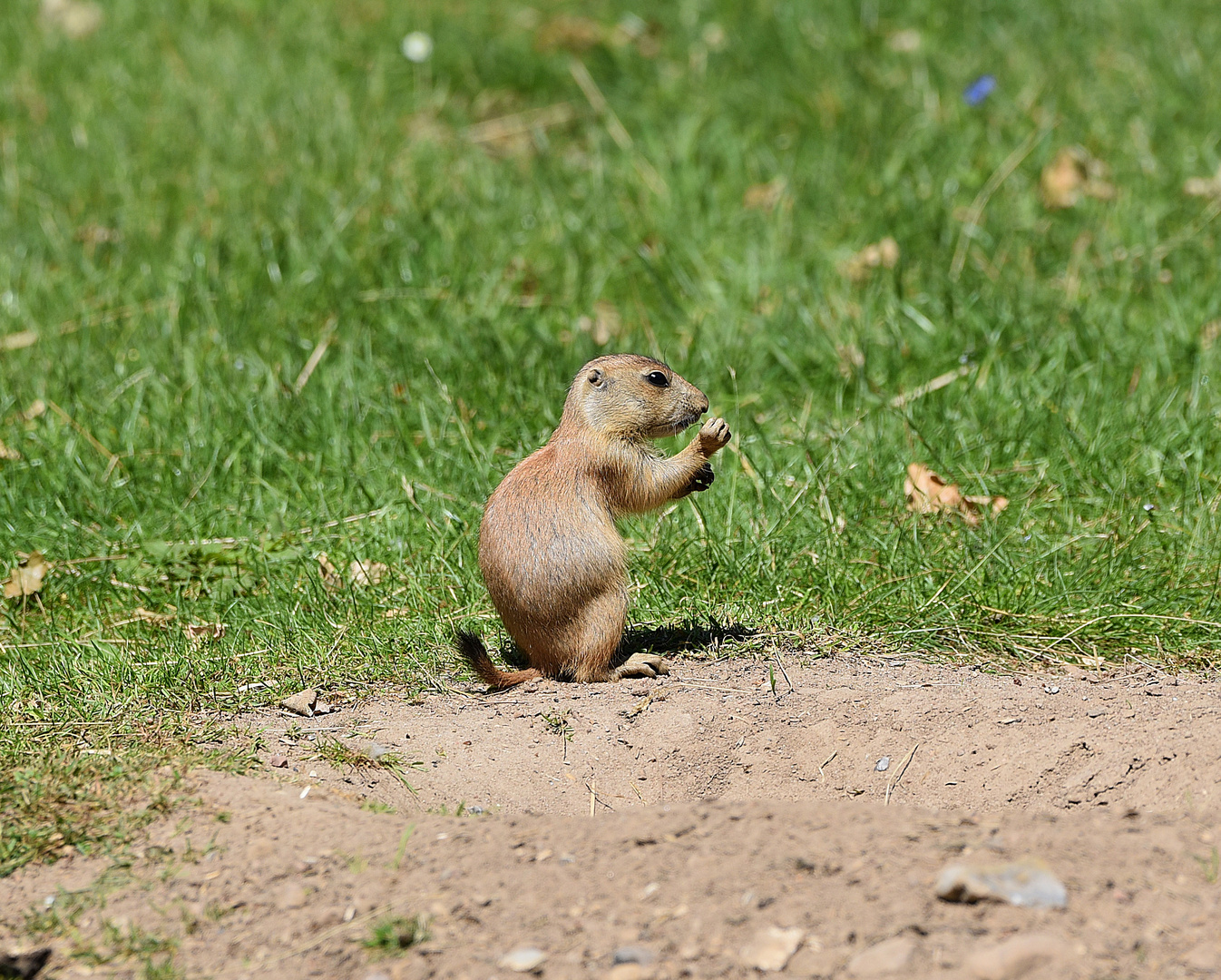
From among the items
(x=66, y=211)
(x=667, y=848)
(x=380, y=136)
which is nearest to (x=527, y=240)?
(x=380, y=136)

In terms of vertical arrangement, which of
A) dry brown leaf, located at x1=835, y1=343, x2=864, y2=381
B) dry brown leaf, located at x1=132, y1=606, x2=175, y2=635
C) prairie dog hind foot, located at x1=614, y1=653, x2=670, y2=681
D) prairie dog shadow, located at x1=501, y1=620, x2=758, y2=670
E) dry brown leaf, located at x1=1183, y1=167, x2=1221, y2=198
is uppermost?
dry brown leaf, located at x1=1183, y1=167, x2=1221, y2=198

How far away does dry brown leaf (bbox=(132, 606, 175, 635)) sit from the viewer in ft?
13.4

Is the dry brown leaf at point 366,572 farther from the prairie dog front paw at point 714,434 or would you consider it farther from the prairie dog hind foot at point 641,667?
the prairie dog front paw at point 714,434

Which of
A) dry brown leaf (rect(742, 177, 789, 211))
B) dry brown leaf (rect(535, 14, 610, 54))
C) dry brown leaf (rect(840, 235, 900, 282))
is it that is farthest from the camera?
dry brown leaf (rect(535, 14, 610, 54))

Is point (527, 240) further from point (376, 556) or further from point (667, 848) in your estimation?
point (667, 848)

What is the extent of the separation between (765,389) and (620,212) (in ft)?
4.57

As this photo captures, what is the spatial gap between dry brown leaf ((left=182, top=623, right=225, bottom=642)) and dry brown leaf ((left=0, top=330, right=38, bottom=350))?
6.90 feet

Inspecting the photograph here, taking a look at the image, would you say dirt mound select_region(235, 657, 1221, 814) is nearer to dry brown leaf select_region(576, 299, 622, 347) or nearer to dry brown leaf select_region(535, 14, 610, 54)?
dry brown leaf select_region(576, 299, 622, 347)

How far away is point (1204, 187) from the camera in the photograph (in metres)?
6.07

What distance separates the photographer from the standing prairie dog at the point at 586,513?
3.46 m

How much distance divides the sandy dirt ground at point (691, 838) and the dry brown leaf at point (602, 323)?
2212mm

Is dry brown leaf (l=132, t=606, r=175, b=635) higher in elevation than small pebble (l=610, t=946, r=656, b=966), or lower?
lower

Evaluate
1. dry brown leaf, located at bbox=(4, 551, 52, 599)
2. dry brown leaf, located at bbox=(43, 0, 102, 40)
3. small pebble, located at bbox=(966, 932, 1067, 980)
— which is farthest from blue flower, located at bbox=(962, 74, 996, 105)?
small pebble, located at bbox=(966, 932, 1067, 980)

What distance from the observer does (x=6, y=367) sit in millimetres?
5352
